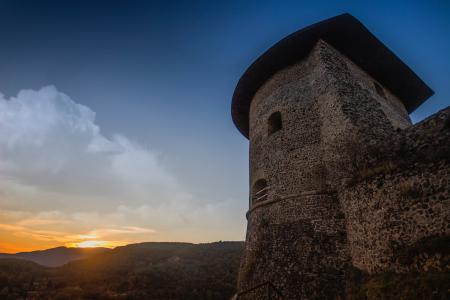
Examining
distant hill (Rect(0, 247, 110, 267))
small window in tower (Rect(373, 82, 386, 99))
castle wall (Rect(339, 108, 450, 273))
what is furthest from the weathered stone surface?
distant hill (Rect(0, 247, 110, 267))

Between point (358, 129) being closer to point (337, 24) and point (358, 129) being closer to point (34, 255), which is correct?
point (337, 24)

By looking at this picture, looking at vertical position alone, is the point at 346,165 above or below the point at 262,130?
below

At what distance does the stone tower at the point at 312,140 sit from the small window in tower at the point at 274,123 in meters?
0.04

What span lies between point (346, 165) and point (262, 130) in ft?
12.6

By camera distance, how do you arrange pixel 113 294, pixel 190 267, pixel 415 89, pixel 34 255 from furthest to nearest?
pixel 34 255
pixel 190 267
pixel 113 294
pixel 415 89

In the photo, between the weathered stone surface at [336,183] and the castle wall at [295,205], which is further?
the castle wall at [295,205]

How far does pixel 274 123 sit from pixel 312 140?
2204 mm

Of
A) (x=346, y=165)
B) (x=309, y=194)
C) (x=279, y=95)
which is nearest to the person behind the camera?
(x=346, y=165)

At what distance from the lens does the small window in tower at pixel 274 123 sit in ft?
30.8

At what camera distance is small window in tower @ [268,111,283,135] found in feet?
30.8

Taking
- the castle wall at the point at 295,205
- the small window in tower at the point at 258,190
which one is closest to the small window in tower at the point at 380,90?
the castle wall at the point at 295,205

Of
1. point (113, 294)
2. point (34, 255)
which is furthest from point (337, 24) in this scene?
point (34, 255)

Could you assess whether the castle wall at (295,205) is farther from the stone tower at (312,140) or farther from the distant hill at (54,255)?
the distant hill at (54,255)

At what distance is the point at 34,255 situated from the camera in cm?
5478
